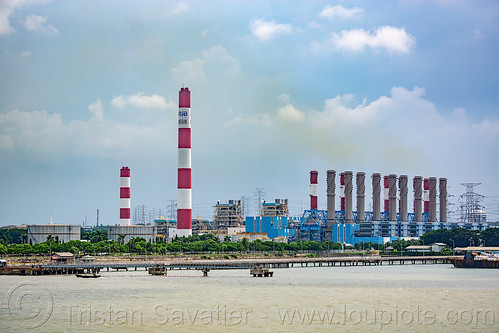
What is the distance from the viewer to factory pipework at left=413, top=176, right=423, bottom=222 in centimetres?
19575

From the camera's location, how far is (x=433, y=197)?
19938cm

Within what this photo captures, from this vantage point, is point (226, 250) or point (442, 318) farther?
point (226, 250)

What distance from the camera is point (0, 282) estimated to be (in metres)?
79.7

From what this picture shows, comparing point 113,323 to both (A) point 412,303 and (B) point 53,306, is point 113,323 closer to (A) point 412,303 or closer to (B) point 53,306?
(B) point 53,306

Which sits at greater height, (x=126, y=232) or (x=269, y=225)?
(x=269, y=225)

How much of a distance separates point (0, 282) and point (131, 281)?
14992 mm

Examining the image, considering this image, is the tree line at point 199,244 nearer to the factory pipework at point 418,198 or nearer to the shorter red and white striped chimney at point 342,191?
the shorter red and white striped chimney at point 342,191

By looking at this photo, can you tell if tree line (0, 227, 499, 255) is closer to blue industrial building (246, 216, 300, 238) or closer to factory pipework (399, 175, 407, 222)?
factory pipework (399, 175, 407, 222)

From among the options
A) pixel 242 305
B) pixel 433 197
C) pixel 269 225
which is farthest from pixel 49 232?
pixel 433 197

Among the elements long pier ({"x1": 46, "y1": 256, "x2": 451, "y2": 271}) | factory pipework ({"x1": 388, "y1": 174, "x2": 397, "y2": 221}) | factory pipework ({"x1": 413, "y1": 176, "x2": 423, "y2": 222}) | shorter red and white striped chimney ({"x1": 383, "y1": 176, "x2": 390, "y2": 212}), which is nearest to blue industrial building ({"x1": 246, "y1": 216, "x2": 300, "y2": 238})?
factory pipework ({"x1": 388, "y1": 174, "x2": 397, "y2": 221})

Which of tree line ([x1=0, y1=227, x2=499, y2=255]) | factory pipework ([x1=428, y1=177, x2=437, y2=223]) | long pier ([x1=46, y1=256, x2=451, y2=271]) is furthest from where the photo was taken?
factory pipework ([x1=428, y1=177, x2=437, y2=223])

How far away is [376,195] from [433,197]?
17.4 metres

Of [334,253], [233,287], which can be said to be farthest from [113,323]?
[334,253]

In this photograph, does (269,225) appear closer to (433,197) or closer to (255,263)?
(433,197)
